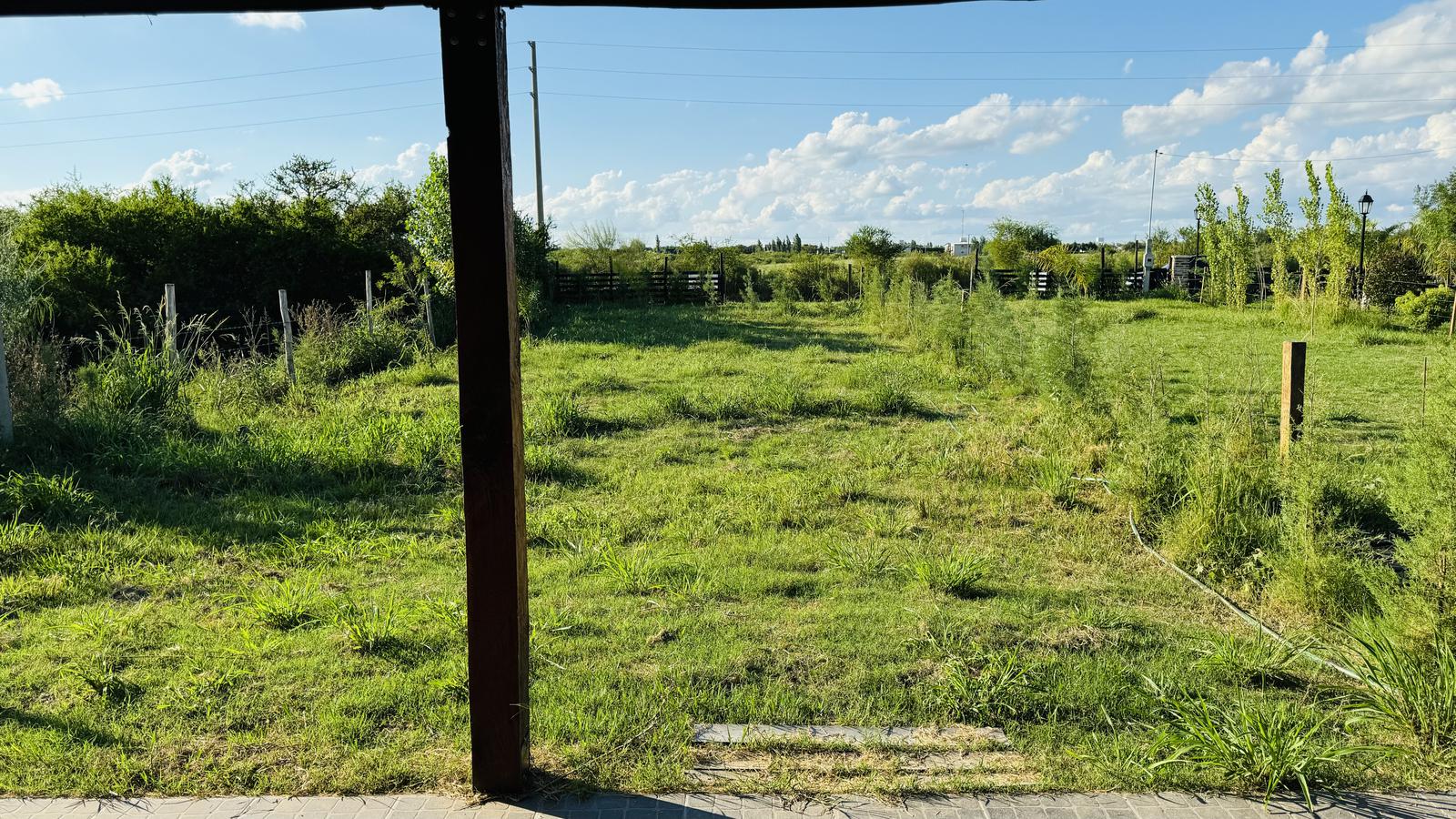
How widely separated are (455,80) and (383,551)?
357cm

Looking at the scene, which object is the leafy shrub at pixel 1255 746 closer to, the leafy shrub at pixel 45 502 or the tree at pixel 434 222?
the leafy shrub at pixel 45 502

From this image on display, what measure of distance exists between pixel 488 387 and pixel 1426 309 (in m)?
21.1

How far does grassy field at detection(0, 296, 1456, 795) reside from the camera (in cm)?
310

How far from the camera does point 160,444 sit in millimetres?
7270

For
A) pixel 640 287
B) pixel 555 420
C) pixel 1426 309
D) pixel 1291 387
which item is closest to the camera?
pixel 1291 387

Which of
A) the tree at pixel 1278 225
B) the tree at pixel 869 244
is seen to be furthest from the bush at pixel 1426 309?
the tree at pixel 869 244

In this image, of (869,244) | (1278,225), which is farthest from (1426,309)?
(869,244)

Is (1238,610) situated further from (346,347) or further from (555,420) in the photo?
(346,347)

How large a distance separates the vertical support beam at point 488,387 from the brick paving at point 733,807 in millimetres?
184

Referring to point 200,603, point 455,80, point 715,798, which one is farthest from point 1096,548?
point 200,603

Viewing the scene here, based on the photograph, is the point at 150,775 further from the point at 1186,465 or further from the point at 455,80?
the point at 1186,465

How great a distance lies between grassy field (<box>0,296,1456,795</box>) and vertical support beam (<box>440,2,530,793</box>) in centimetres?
30

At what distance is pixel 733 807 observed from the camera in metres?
2.73

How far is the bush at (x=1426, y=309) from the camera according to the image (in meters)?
17.3
